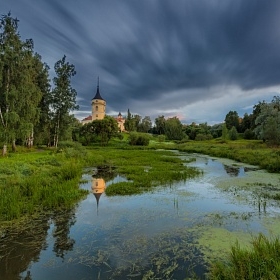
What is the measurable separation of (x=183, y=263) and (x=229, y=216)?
4.55 meters

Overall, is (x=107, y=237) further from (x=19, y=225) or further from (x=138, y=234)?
(x=19, y=225)

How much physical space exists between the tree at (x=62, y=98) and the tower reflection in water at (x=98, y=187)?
94.7 ft

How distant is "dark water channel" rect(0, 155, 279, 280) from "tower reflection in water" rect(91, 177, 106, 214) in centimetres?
49

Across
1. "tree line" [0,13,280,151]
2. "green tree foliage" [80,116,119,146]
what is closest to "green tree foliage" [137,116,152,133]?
"tree line" [0,13,280,151]

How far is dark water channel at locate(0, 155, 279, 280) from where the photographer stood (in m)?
6.12

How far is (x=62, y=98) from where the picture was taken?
4456 cm

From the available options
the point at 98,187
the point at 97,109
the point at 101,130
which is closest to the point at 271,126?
the point at 101,130

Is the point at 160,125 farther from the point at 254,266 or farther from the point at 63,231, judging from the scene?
the point at 254,266

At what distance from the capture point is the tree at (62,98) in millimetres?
44312

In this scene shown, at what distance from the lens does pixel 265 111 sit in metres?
59.5

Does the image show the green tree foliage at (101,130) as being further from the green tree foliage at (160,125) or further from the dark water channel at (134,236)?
the green tree foliage at (160,125)

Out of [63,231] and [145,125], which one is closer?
[63,231]

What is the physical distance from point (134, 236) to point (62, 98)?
40.7 metres

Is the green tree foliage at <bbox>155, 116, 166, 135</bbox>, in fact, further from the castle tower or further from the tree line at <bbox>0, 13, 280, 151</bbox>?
the tree line at <bbox>0, 13, 280, 151</bbox>
